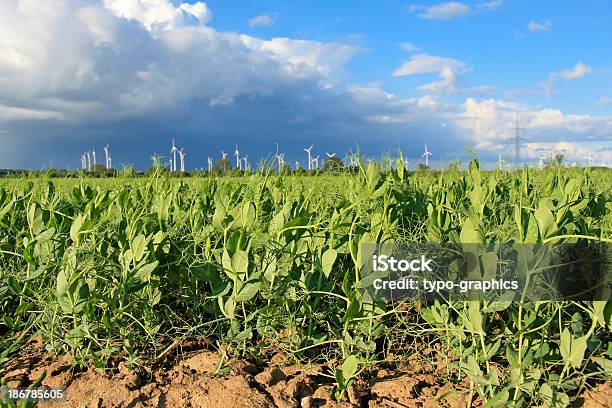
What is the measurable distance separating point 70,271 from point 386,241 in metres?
1.36

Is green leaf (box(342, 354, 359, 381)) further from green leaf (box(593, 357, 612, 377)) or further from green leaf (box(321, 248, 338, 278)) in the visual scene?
green leaf (box(593, 357, 612, 377))

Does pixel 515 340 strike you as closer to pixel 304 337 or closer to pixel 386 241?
pixel 386 241

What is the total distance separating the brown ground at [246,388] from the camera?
201cm

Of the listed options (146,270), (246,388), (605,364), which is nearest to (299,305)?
(246,388)

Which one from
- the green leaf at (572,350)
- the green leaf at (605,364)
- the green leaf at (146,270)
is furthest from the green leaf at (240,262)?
the green leaf at (605,364)

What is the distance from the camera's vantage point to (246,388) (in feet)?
6.68

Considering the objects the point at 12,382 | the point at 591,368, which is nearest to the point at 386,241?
the point at 591,368

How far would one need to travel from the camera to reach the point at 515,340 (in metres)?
2.01

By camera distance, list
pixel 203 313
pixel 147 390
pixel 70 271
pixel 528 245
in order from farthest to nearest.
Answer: pixel 203 313 < pixel 70 271 < pixel 147 390 < pixel 528 245

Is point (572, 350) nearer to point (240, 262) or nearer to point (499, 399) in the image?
point (499, 399)

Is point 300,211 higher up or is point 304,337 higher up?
point 300,211

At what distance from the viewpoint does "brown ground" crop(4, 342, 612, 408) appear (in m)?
2.01

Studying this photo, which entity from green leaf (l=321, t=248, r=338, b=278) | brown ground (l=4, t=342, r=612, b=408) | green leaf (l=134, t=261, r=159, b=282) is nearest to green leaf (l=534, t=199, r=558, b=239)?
brown ground (l=4, t=342, r=612, b=408)

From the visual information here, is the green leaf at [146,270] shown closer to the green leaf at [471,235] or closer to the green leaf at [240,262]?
the green leaf at [240,262]
